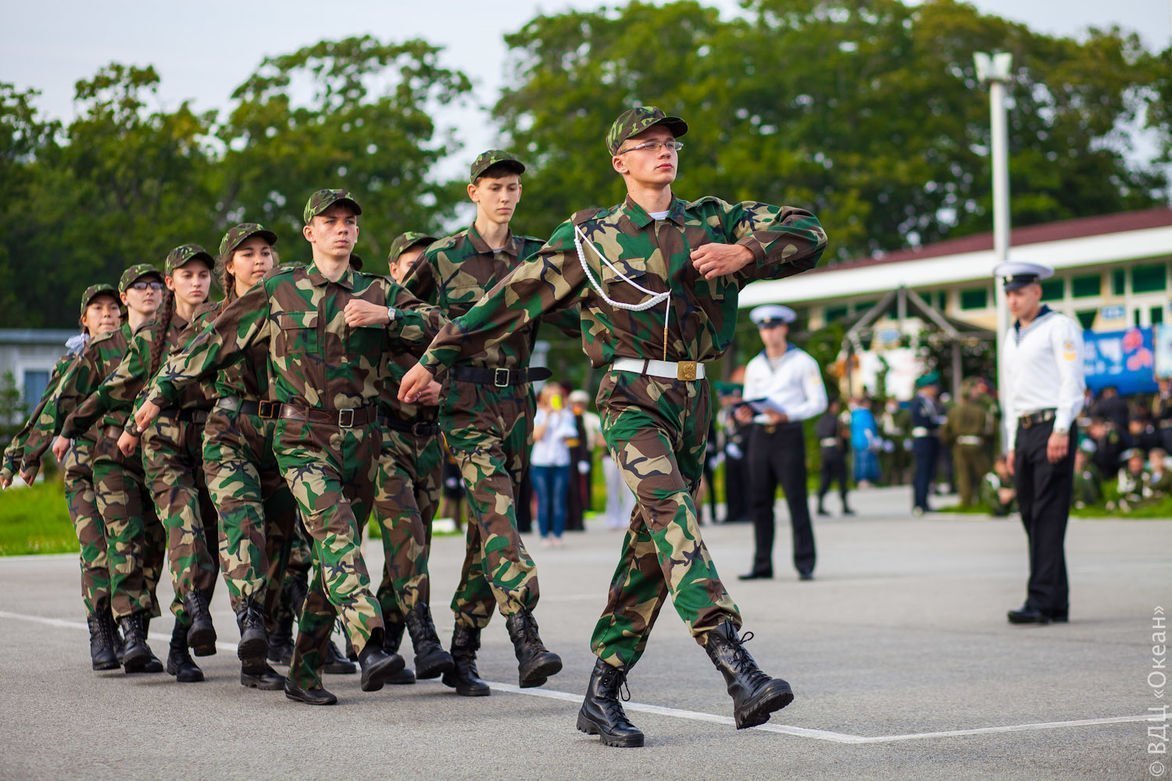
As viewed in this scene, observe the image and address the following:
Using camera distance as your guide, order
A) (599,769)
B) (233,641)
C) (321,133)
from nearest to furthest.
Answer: (599,769)
(233,641)
(321,133)

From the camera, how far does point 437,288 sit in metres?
8.46

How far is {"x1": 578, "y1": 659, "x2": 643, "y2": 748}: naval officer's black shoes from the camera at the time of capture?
6449 millimetres

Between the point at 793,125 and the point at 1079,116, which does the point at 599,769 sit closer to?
the point at 793,125

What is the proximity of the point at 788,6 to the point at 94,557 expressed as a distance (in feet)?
191

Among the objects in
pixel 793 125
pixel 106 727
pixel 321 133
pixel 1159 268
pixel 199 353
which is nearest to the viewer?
pixel 106 727

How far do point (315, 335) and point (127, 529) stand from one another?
2.02 metres

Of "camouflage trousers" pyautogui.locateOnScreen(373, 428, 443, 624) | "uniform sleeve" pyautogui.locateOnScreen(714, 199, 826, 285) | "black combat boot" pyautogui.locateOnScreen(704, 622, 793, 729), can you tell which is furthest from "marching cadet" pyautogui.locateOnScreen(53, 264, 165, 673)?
"uniform sleeve" pyautogui.locateOnScreen(714, 199, 826, 285)

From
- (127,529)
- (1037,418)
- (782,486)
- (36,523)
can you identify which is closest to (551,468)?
(36,523)

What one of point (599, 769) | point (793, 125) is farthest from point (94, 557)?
point (793, 125)

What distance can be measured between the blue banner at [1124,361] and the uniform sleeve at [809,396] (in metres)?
22.5

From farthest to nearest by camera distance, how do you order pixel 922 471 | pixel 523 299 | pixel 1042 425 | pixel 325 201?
pixel 922 471 → pixel 1042 425 → pixel 325 201 → pixel 523 299

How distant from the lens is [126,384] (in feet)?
30.0

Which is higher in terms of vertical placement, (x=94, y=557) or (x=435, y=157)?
(x=435, y=157)

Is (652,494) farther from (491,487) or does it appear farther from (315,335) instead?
(315,335)
